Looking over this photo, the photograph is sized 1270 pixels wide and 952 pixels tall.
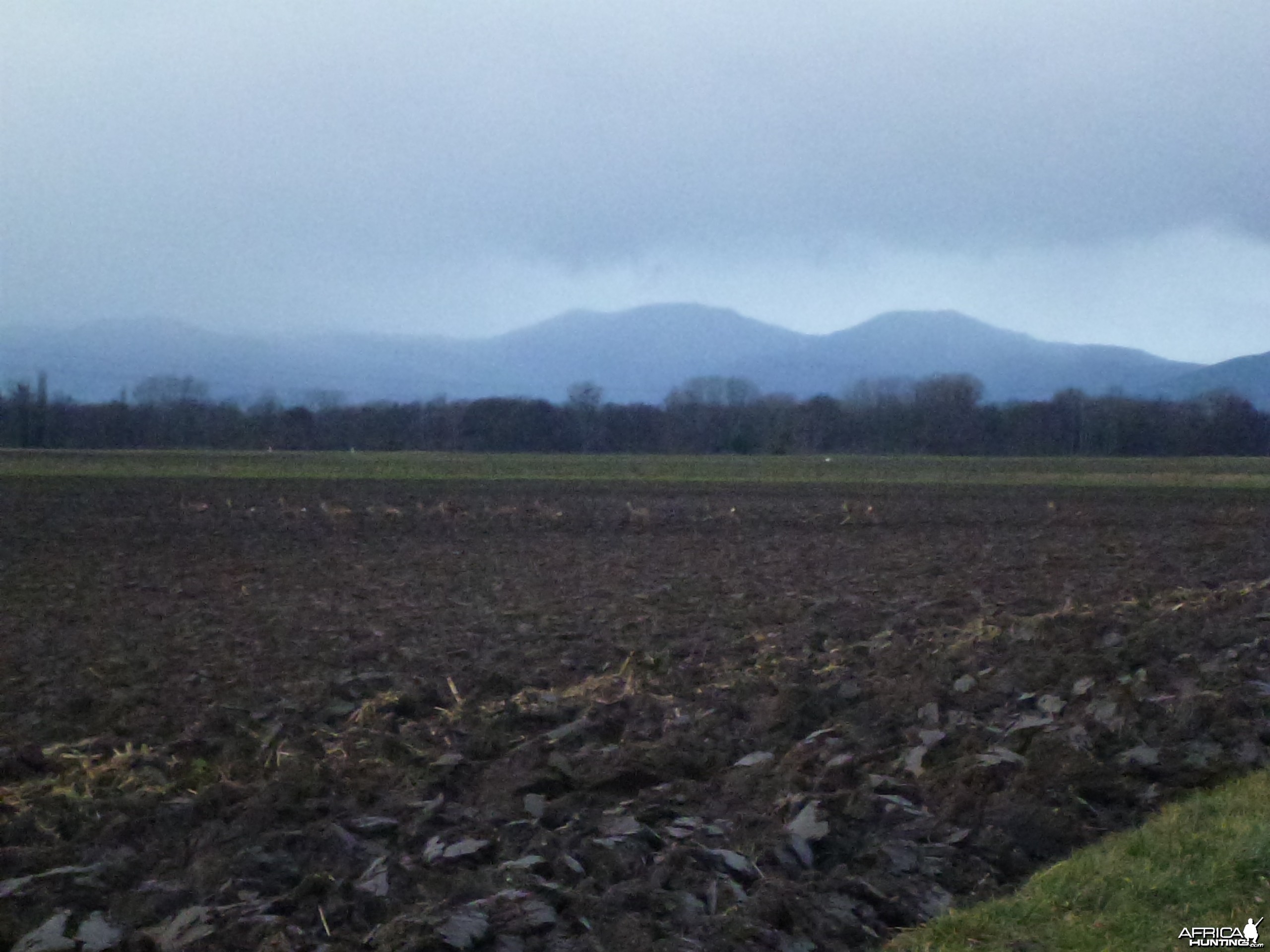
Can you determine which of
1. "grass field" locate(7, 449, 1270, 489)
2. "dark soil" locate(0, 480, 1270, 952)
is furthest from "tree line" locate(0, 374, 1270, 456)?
"dark soil" locate(0, 480, 1270, 952)

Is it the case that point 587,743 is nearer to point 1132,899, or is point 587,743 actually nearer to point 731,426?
point 1132,899

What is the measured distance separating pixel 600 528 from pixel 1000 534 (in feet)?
31.7

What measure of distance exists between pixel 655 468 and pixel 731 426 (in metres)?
30.3

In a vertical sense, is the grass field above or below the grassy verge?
above

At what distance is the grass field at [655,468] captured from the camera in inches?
1880

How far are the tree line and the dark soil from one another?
213 feet

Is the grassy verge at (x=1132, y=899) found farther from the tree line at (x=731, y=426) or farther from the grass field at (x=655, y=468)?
the tree line at (x=731, y=426)

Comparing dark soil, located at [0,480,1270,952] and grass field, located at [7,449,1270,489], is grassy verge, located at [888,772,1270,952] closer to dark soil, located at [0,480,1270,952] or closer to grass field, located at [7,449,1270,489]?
dark soil, located at [0,480,1270,952]

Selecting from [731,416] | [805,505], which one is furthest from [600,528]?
[731,416]

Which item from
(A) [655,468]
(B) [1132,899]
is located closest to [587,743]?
(B) [1132,899]

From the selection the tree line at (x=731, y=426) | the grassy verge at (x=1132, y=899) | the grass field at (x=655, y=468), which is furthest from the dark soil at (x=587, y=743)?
the tree line at (x=731, y=426)

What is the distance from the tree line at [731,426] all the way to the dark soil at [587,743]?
213 feet

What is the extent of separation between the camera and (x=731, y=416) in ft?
296

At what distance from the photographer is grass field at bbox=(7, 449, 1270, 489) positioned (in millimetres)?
47750
